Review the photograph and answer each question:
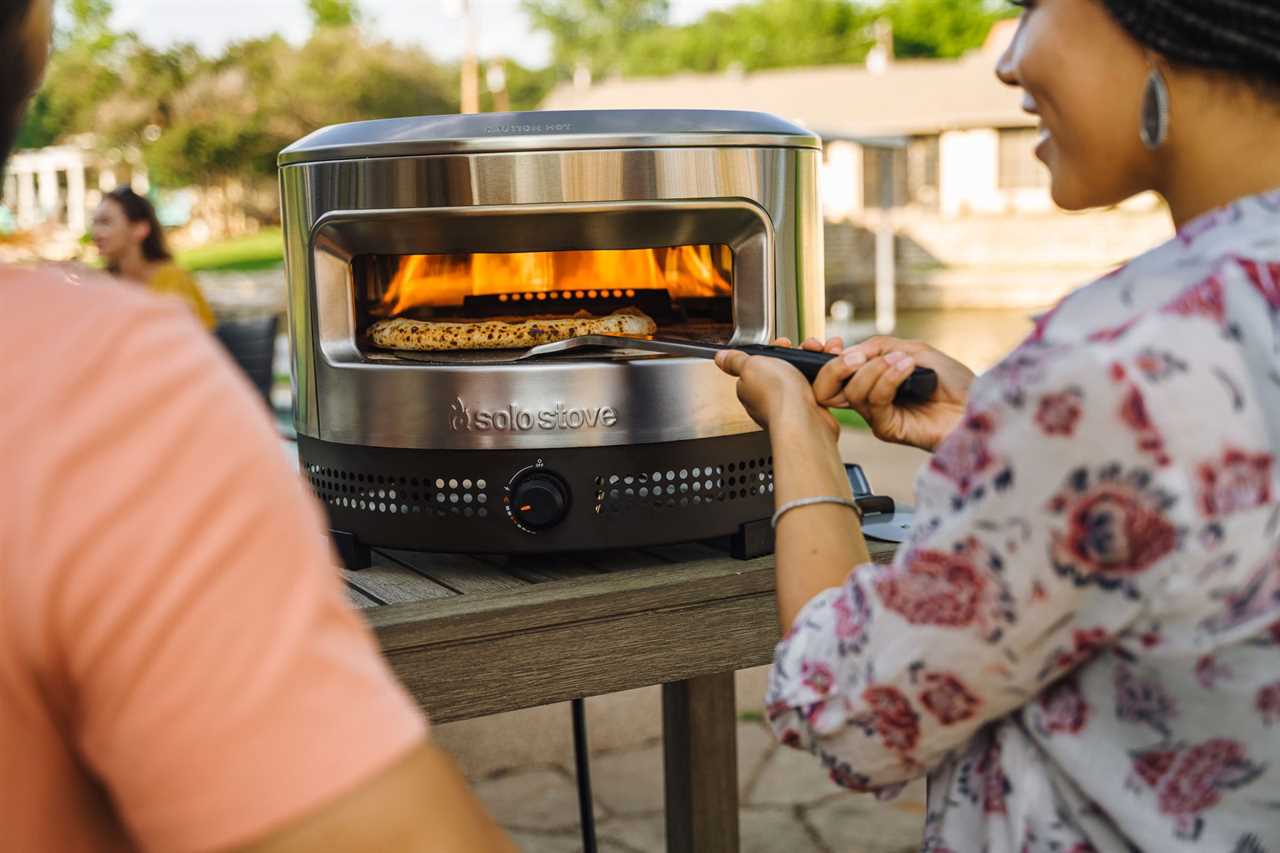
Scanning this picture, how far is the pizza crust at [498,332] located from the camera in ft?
5.25

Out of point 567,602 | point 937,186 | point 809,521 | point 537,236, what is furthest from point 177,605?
point 937,186

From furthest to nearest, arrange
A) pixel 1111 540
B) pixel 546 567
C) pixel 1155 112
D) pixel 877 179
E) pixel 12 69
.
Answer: pixel 877 179, pixel 546 567, pixel 1155 112, pixel 1111 540, pixel 12 69

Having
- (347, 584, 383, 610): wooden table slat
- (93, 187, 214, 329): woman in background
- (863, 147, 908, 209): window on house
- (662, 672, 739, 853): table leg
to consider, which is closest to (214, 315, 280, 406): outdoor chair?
(93, 187, 214, 329): woman in background

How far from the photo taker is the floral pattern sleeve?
2.67 feet

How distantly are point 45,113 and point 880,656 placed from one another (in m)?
41.7

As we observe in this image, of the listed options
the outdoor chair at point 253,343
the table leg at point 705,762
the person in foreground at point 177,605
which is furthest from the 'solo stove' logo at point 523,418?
the outdoor chair at point 253,343

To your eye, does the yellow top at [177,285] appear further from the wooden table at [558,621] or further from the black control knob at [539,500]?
the black control knob at [539,500]

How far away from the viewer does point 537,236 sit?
1.55 metres

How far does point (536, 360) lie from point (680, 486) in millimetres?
216

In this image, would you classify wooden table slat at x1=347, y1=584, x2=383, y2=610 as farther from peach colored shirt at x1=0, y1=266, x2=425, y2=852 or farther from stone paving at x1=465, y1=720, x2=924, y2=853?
stone paving at x1=465, y1=720, x2=924, y2=853

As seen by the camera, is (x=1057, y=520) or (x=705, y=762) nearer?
(x=1057, y=520)

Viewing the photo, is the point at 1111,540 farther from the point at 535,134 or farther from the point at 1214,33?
the point at 535,134

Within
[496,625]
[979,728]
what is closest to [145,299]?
[979,728]

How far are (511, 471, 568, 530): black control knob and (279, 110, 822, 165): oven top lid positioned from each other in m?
0.36
